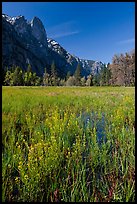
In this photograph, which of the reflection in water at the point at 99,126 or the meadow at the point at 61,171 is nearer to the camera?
the meadow at the point at 61,171

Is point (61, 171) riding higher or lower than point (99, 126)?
lower

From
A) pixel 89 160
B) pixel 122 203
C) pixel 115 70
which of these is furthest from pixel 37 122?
pixel 115 70

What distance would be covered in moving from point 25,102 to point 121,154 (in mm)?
2945

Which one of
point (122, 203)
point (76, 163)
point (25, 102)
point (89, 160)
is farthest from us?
point (25, 102)

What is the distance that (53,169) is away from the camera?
3.53 meters

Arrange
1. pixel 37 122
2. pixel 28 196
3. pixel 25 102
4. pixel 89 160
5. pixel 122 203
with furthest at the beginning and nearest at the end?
pixel 25 102 → pixel 37 122 → pixel 89 160 → pixel 28 196 → pixel 122 203

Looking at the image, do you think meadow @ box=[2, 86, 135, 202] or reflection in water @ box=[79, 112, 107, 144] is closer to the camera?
meadow @ box=[2, 86, 135, 202]

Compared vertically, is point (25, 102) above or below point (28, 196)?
above

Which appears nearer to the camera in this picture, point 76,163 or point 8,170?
point 8,170

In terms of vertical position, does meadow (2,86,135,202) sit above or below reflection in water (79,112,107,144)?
below

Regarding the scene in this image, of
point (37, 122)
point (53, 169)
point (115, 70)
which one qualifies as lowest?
point (53, 169)

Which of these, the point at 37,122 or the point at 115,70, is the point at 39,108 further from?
the point at 115,70

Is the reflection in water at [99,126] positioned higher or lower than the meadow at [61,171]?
higher

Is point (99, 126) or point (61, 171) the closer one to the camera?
point (61, 171)
